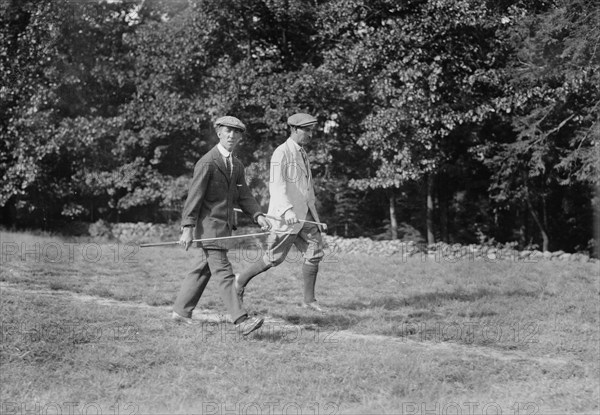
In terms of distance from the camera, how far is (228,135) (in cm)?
711

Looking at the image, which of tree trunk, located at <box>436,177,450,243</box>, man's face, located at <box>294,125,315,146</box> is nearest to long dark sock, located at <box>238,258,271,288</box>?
man's face, located at <box>294,125,315,146</box>

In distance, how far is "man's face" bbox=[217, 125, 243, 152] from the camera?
23.3 feet

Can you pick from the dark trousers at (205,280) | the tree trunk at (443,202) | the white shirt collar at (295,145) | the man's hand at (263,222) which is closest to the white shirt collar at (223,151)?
the man's hand at (263,222)

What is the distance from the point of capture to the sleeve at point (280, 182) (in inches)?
312

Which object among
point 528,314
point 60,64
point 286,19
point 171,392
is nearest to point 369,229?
point 286,19

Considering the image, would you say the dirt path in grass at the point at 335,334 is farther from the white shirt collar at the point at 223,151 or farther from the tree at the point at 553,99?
the tree at the point at 553,99

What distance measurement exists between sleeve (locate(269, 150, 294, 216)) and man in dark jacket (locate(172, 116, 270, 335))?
1.48 ft

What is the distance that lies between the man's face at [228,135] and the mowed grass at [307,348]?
1912 millimetres

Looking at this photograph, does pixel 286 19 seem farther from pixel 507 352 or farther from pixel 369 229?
pixel 507 352

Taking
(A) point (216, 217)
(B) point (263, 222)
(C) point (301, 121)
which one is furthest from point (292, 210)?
(A) point (216, 217)

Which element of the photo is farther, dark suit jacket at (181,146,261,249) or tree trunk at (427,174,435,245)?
tree trunk at (427,174,435,245)

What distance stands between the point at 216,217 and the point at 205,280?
0.71 metres

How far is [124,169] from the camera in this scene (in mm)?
23109

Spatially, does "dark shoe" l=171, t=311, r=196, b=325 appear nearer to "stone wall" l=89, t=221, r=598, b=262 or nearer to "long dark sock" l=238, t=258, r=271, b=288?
"long dark sock" l=238, t=258, r=271, b=288
